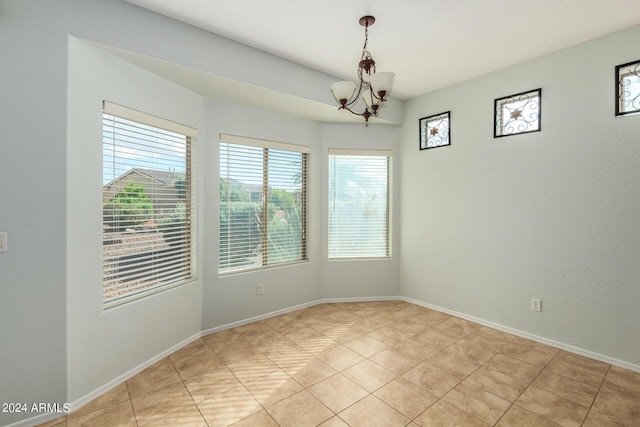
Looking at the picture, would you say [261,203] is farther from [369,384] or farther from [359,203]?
[369,384]

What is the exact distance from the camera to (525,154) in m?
3.09

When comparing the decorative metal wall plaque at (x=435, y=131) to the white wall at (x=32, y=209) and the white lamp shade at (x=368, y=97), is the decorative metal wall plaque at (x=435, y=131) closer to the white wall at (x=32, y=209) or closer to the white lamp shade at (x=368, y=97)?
the white lamp shade at (x=368, y=97)

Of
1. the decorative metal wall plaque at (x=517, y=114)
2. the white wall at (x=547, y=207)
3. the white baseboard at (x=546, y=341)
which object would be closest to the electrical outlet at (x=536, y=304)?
the white wall at (x=547, y=207)

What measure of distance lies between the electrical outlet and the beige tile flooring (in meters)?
0.35

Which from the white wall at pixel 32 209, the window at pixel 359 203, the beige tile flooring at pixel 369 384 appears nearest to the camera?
the white wall at pixel 32 209

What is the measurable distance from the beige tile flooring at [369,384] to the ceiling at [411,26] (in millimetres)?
2897

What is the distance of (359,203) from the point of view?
4324mm

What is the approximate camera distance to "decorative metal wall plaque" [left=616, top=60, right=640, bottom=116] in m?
2.46

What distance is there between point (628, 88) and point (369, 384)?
3302mm

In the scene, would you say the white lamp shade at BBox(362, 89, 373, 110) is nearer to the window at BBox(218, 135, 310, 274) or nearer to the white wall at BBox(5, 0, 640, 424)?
the white wall at BBox(5, 0, 640, 424)

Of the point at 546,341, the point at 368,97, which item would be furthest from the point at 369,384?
the point at 368,97

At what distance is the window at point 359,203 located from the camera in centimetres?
425

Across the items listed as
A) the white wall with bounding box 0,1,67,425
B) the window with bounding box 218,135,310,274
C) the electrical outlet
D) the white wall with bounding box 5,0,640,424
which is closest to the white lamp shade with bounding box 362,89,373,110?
the white wall with bounding box 5,0,640,424

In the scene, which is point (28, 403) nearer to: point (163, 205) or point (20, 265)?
point (20, 265)
